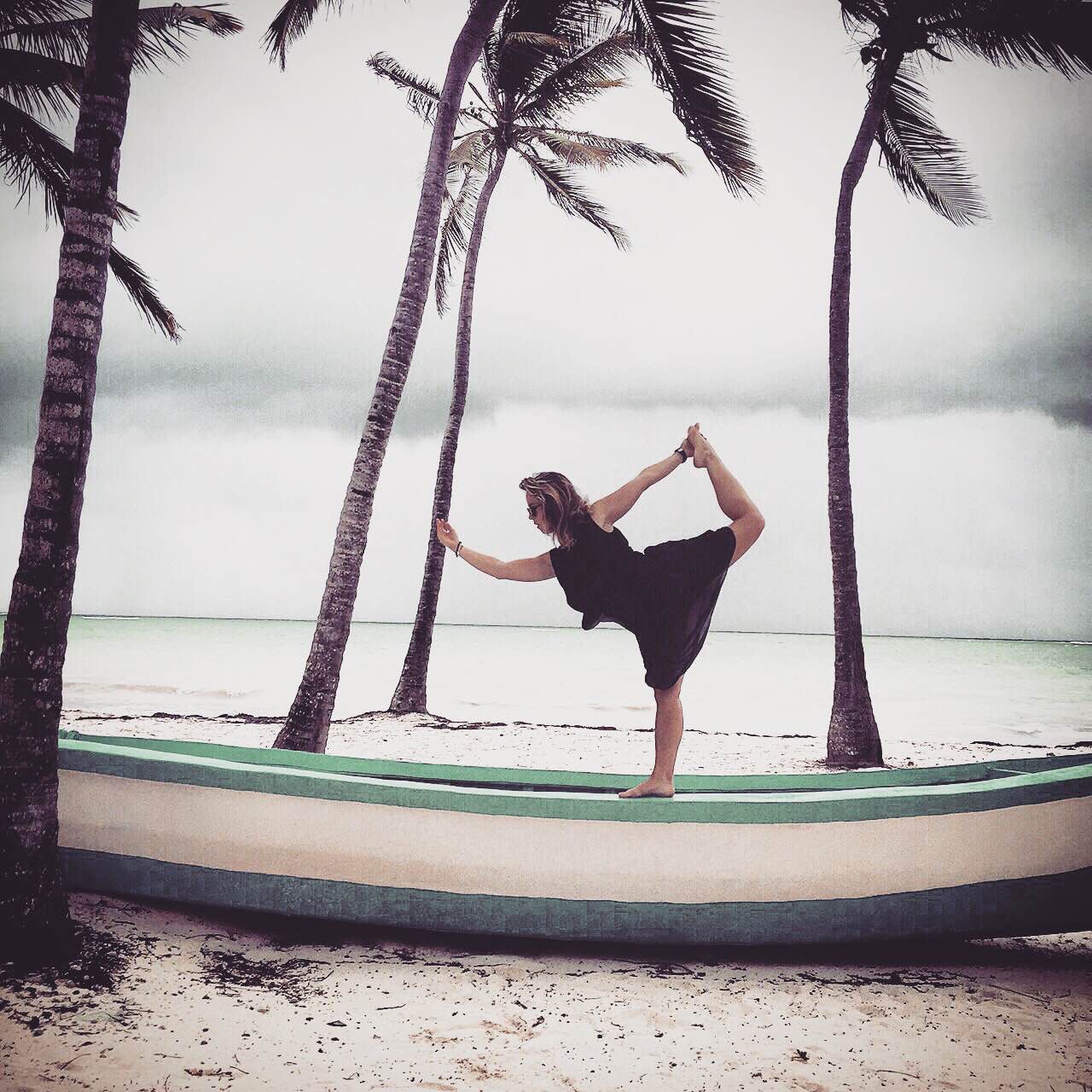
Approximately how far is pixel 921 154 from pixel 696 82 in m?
3.66

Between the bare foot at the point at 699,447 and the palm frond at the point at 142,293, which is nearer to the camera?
the bare foot at the point at 699,447

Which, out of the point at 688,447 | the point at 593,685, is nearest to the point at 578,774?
the point at 688,447

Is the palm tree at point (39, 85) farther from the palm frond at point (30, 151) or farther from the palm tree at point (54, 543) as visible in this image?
the palm tree at point (54, 543)

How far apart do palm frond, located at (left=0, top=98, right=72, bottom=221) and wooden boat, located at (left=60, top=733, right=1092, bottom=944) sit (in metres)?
6.52

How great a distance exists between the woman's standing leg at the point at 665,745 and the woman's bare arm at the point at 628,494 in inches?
26.2

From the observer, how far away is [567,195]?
9297mm

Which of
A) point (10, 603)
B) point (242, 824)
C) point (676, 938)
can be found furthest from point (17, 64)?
point (676, 938)

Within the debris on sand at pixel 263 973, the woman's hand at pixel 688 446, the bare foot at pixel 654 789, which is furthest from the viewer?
the bare foot at pixel 654 789

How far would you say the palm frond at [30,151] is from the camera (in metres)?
6.59

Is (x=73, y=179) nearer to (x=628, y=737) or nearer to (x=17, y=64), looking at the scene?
(x=17, y=64)

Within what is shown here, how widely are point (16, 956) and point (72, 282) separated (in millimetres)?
2060

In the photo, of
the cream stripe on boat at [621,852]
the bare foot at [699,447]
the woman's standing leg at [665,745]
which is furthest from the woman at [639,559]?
the cream stripe on boat at [621,852]

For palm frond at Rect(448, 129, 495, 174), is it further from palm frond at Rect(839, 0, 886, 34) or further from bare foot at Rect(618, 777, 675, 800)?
bare foot at Rect(618, 777, 675, 800)

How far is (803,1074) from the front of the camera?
6.57 ft
